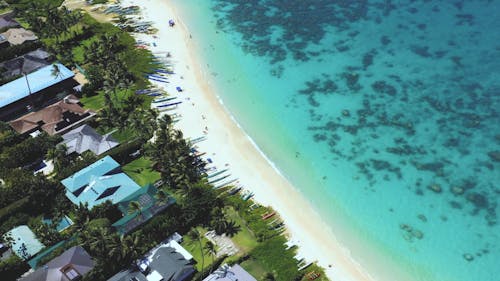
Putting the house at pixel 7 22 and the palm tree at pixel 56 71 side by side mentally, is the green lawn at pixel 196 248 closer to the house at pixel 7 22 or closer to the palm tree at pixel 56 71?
the palm tree at pixel 56 71

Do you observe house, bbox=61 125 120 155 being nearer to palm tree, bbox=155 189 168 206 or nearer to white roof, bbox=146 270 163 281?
palm tree, bbox=155 189 168 206

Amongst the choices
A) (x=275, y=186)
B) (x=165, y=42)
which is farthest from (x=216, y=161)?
(x=165, y=42)

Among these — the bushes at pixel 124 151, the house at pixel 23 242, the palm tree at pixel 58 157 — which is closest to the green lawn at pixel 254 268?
the house at pixel 23 242

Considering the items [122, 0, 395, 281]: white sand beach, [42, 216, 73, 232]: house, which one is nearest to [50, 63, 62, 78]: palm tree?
[122, 0, 395, 281]: white sand beach

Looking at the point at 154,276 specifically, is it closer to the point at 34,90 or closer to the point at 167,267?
the point at 167,267

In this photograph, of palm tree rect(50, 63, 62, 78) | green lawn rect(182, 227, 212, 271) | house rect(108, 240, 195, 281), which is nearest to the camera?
house rect(108, 240, 195, 281)

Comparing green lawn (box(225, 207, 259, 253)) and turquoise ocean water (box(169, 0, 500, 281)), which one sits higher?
turquoise ocean water (box(169, 0, 500, 281))
